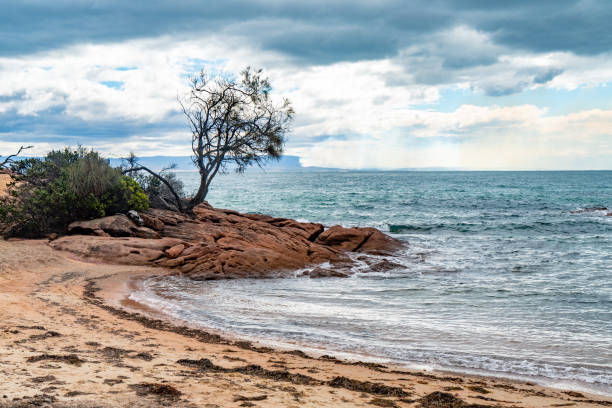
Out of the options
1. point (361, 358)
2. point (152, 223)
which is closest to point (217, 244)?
point (152, 223)

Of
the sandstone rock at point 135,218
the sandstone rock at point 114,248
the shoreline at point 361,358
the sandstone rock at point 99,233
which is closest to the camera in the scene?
the shoreline at point 361,358

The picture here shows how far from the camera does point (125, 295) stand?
504 inches

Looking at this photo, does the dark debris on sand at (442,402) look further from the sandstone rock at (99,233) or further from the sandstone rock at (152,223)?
the sandstone rock at (152,223)

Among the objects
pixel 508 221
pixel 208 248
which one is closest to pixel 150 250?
pixel 208 248

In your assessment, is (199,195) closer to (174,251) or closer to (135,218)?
(135,218)

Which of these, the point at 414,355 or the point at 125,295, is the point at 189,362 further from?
the point at 125,295

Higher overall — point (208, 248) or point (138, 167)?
point (138, 167)

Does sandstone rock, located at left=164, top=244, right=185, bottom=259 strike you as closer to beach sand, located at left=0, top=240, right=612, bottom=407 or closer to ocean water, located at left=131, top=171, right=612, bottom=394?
ocean water, located at left=131, top=171, right=612, bottom=394

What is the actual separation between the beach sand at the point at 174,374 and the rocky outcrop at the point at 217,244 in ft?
20.1

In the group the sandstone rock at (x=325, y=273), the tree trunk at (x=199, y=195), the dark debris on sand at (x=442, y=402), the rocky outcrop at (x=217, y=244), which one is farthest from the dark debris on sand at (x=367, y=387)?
the tree trunk at (x=199, y=195)

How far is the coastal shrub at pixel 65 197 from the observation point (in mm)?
18812

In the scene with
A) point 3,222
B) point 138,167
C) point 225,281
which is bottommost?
point 225,281

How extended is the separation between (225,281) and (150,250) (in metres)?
3.50

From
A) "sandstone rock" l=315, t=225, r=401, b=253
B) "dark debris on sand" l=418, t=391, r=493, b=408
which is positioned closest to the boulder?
"sandstone rock" l=315, t=225, r=401, b=253
